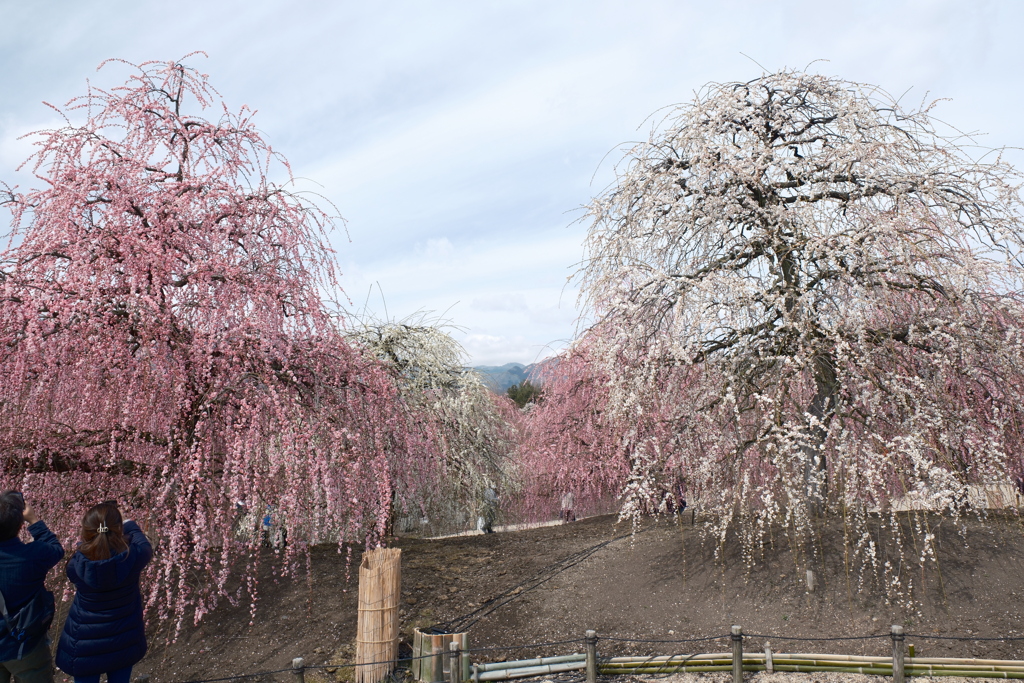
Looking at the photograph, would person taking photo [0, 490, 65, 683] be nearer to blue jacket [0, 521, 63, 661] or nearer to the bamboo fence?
blue jacket [0, 521, 63, 661]

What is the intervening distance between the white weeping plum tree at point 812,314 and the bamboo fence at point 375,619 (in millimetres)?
2944

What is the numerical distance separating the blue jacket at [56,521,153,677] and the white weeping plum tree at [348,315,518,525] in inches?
276

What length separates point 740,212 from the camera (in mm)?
8023

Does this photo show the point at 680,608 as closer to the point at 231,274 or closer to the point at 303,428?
the point at 303,428

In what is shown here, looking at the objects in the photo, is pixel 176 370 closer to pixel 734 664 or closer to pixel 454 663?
pixel 454 663

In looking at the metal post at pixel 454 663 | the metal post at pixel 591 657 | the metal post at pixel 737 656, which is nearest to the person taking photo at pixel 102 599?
the metal post at pixel 454 663

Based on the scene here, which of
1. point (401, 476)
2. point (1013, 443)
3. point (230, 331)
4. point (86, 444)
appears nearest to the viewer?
point (86, 444)

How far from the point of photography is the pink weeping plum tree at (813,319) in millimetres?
6992

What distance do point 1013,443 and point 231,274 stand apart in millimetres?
9988

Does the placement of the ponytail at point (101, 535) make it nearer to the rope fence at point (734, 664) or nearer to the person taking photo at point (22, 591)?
the person taking photo at point (22, 591)

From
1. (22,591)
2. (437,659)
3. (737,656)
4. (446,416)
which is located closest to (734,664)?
(737,656)

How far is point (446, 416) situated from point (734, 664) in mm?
8110

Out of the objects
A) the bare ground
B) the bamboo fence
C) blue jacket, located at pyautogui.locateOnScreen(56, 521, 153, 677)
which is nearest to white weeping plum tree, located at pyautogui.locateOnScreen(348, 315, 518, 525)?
the bare ground

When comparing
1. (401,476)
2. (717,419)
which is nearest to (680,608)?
(717,419)
